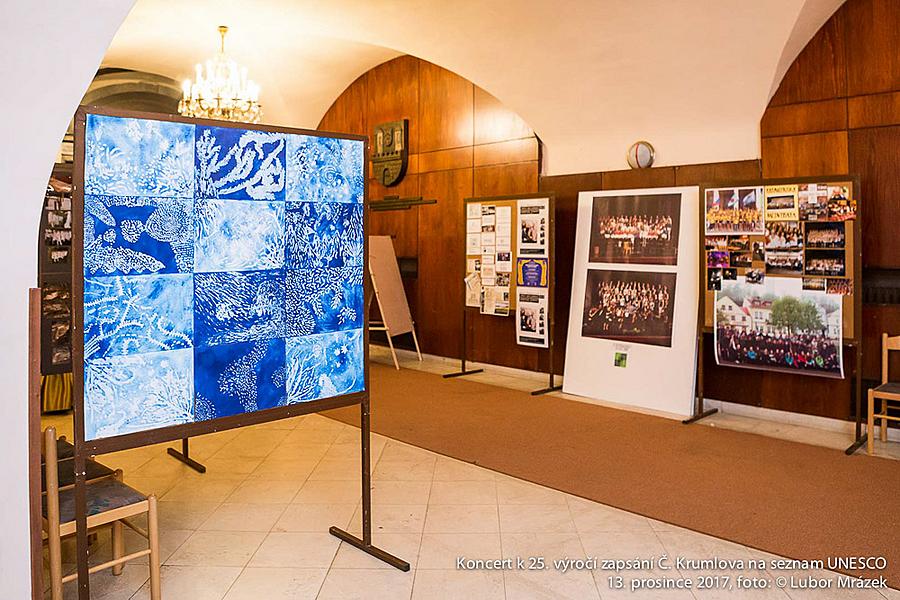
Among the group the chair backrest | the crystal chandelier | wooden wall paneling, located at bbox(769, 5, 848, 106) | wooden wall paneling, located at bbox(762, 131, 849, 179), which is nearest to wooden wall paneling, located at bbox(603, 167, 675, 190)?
wooden wall paneling, located at bbox(762, 131, 849, 179)

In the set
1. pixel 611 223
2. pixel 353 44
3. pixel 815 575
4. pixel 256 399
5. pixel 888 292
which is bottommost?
pixel 815 575

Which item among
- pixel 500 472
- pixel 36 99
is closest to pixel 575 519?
pixel 500 472

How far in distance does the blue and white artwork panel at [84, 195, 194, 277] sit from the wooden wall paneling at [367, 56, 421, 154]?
20.8ft

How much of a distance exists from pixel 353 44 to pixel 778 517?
22.1ft

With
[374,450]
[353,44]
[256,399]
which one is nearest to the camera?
[256,399]

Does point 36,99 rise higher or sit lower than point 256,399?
higher

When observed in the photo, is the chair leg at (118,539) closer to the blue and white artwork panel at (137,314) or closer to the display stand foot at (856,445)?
the blue and white artwork panel at (137,314)

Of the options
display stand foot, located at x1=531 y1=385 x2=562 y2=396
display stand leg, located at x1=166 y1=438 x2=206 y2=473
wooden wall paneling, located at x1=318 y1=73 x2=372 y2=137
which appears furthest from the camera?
wooden wall paneling, located at x1=318 y1=73 x2=372 y2=137

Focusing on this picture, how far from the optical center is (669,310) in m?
6.01

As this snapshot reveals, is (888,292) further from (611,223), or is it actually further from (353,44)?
(353,44)

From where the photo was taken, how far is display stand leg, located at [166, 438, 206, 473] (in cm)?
456

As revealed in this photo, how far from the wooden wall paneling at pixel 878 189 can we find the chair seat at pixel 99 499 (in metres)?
5.02

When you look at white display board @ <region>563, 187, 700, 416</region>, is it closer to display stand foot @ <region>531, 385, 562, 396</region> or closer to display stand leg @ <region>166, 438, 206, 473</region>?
display stand foot @ <region>531, 385, 562, 396</region>

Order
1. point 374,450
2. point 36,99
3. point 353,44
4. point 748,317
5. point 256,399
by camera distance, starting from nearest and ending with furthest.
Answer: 1. point 36,99
2. point 256,399
3. point 374,450
4. point 748,317
5. point 353,44
